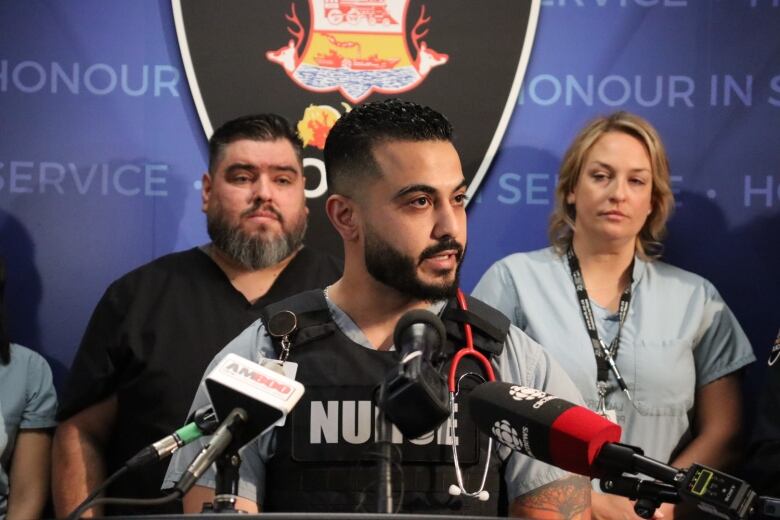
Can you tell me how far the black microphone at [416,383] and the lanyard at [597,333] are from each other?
1822 millimetres

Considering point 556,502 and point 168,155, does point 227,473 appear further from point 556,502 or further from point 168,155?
point 168,155

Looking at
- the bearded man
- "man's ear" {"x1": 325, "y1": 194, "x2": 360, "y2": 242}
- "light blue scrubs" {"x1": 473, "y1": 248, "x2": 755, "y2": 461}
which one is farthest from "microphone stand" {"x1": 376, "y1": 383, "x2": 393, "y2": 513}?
the bearded man

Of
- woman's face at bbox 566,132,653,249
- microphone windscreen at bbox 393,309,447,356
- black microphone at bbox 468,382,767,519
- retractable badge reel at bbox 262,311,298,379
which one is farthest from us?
woman's face at bbox 566,132,653,249

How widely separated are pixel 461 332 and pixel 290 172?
1.57 meters

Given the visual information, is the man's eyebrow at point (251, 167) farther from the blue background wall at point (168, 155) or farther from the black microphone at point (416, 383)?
the black microphone at point (416, 383)

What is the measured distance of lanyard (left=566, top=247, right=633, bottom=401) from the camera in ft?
12.3

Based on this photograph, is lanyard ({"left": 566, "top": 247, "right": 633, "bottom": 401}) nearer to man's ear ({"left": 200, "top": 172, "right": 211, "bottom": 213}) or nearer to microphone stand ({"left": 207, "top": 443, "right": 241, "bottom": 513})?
man's ear ({"left": 200, "top": 172, "right": 211, "bottom": 213})

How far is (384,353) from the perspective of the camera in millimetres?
2664

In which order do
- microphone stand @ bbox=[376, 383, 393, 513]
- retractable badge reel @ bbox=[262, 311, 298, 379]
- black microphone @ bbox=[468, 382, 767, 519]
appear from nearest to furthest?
black microphone @ bbox=[468, 382, 767, 519] < microphone stand @ bbox=[376, 383, 393, 513] < retractable badge reel @ bbox=[262, 311, 298, 379]

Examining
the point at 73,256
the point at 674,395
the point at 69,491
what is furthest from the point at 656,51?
the point at 69,491

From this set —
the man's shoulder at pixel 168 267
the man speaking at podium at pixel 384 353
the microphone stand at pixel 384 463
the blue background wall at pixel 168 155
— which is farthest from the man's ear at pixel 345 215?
the blue background wall at pixel 168 155

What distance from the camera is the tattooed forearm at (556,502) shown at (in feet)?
8.49

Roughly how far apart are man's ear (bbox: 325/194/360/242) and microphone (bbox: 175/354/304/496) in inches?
33.6

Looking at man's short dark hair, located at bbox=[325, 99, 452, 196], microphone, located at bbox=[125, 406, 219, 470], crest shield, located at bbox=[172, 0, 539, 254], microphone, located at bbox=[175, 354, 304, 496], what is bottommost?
microphone, located at bbox=[125, 406, 219, 470]
